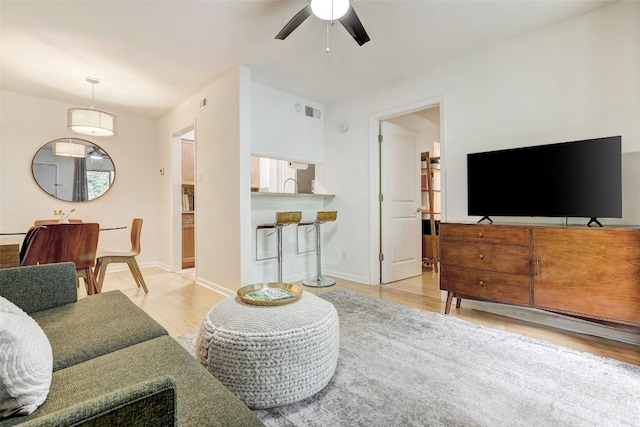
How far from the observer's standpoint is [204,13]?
2359mm

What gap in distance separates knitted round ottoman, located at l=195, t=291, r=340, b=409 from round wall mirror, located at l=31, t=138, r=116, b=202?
424 cm

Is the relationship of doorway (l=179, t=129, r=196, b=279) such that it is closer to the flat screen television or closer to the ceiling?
the ceiling

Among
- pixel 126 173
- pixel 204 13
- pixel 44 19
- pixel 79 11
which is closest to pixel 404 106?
pixel 204 13

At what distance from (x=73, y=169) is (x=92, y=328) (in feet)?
13.7

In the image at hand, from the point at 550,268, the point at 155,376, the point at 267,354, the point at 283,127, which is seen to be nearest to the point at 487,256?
the point at 550,268

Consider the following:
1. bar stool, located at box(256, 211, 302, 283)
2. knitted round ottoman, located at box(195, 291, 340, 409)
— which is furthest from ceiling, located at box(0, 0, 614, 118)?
knitted round ottoman, located at box(195, 291, 340, 409)

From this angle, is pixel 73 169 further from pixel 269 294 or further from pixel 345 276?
pixel 269 294

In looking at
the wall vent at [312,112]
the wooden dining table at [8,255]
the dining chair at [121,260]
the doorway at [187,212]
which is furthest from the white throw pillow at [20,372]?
the wall vent at [312,112]

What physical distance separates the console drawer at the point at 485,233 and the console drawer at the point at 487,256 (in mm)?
41

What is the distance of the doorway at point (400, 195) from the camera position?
3916 mm

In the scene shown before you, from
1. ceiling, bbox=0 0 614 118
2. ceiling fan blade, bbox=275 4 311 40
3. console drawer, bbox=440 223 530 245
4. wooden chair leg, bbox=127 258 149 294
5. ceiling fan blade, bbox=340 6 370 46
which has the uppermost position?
ceiling, bbox=0 0 614 118

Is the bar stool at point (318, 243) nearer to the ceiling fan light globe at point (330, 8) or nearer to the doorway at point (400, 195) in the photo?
the doorway at point (400, 195)

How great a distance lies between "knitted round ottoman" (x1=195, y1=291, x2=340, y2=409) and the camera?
1.39 metres

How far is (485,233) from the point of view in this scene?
2.48 meters
